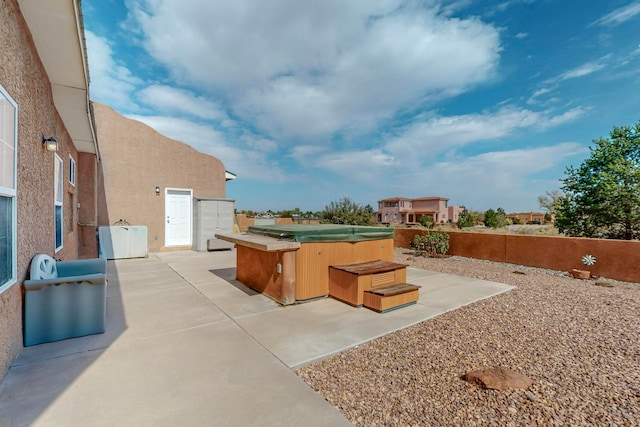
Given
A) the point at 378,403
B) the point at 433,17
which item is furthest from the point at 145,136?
the point at 378,403

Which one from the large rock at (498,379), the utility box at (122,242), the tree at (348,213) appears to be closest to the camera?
the large rock at (498,379)

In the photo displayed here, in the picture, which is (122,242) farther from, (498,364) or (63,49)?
(498,364)

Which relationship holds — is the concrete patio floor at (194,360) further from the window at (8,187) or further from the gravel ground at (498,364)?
the window at (8,187)

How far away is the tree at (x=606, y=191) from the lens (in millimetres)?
9000

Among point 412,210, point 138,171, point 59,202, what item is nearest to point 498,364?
point 59,202

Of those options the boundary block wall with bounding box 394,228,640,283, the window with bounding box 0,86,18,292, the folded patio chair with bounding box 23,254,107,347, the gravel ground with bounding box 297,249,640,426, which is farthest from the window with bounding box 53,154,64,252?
the boundary block wall with bounding box 394,228,640,283

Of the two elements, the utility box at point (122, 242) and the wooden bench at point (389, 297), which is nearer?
the wooden bench at point (389, 297)

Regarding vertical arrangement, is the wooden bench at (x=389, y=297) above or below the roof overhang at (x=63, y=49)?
below

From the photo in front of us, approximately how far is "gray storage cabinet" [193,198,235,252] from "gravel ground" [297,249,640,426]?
30.2 feet

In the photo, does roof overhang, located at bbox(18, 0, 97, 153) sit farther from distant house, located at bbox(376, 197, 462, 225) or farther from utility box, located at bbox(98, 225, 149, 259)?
distant house, located at bbox(376, 197, 462, 225)

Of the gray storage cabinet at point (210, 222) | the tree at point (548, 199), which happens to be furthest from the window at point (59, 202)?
the tree at point (548, 199)

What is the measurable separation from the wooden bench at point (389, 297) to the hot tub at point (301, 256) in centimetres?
89

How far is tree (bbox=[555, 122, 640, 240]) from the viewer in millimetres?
9000

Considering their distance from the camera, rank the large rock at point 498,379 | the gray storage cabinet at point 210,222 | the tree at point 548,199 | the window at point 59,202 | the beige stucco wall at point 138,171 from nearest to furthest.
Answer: the large rock at point 498,379 < the window at point 59,202 < the beige stucco wall at point 138,171 < the gray storage cabinet at point 210,222 < the tree at point 548,199
